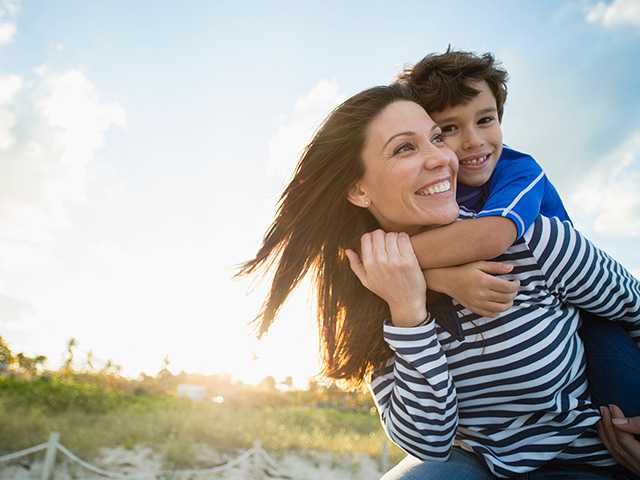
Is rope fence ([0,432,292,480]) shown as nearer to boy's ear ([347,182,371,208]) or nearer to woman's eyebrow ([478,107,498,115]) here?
boy's ear ([347,182,371,208])

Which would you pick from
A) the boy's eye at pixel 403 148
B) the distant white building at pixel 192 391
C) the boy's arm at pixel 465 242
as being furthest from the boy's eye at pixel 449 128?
the distant white building at pixel 192 391

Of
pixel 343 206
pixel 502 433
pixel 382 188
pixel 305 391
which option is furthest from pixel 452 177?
pixel 305 391

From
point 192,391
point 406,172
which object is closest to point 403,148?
point 406,172

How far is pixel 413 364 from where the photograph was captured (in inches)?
74.5

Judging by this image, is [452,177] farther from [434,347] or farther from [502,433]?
[502,433]

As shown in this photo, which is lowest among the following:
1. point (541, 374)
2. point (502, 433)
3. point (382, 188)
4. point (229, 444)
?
point (229, 444)

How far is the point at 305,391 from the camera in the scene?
17.1 meters

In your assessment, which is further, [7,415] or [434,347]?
[7,415]

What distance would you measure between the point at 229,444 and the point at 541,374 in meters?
10.1

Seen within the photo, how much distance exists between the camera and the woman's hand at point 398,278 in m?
1.94

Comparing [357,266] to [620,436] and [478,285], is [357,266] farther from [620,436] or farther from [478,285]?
[620,436]

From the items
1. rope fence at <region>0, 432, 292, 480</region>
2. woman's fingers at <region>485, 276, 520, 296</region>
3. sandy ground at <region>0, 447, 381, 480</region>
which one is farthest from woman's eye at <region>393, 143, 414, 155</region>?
sandy ground at <region>0, 447, 381, 480</region>

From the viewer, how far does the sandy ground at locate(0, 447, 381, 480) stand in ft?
27.4

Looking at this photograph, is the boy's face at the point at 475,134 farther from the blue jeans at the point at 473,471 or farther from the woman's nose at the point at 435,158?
the blue jeans at the point at 473,471
